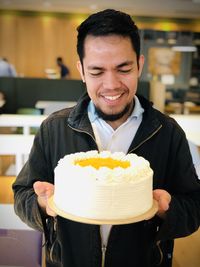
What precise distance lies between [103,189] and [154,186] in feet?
1.22

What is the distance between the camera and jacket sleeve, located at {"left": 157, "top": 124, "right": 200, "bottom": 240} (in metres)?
1.09

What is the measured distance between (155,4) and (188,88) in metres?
2.88

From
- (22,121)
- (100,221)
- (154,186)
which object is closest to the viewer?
(100,221)

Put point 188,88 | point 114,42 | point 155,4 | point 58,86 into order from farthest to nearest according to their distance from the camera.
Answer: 1. point 188,88
2. point 155,4
3. point 58,86
4. point 114,42

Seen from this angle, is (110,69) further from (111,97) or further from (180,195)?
(180,195)

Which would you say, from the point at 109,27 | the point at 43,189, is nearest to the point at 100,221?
the point at 43,189

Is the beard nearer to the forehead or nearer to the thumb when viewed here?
the forehead

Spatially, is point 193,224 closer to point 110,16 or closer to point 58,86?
point 110,16

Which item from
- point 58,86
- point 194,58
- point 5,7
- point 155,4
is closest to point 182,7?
point 155,4

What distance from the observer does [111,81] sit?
1.09 metres

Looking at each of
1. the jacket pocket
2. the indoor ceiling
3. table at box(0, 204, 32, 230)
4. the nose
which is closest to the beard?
the nose

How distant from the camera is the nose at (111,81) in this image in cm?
109

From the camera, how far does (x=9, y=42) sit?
1079cm

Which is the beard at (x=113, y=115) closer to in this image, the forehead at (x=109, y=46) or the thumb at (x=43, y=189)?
the forehead at (x=109, y=46)
